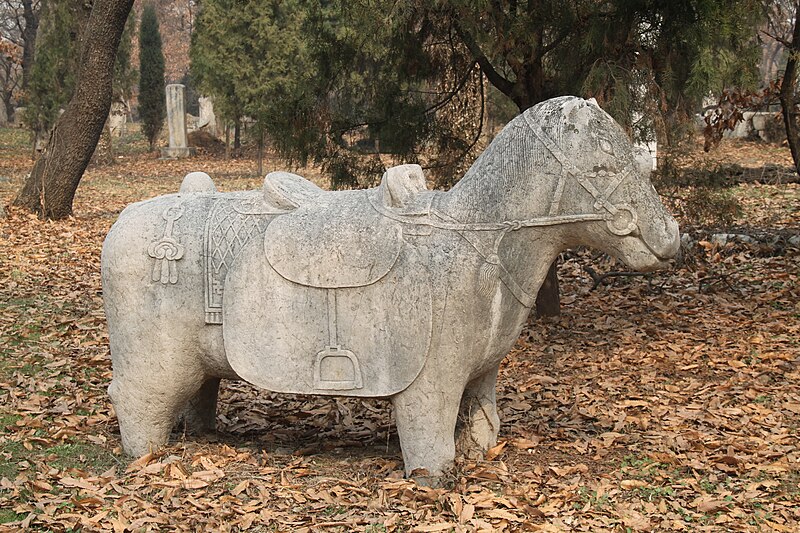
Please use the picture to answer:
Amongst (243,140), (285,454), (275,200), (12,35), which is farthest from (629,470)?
(12,35)

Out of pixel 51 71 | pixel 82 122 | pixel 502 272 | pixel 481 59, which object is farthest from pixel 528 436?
pixel 51 71

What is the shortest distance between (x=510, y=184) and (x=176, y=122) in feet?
70.6

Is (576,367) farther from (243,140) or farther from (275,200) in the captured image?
(243,140)

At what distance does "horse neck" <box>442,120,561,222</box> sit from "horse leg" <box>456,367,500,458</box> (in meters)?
0.95

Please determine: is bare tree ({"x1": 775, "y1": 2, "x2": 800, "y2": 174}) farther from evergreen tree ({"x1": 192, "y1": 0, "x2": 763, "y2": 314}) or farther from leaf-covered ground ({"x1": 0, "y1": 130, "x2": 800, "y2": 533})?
leaf-covered ground ({"x1": 0, "y1": 130, "x2": 800, "y2": 533})

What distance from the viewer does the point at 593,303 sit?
307 inches

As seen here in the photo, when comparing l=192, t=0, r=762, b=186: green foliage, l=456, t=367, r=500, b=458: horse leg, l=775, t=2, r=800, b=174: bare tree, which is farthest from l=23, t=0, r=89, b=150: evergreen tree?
l=456, t=367, r=500, b=458: horse leg

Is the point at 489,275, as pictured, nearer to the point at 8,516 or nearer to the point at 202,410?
the point at 202,410

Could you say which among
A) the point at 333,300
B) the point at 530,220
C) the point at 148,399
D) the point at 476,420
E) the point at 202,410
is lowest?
the point at 202,410

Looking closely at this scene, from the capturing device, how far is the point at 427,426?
4.08 meters

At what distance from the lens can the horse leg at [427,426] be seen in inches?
159

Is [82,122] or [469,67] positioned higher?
[469,67]

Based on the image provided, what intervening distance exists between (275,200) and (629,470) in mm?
2079

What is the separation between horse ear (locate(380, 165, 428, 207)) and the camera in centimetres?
409
